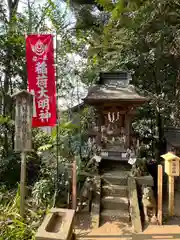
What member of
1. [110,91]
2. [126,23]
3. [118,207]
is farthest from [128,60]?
[118,207]

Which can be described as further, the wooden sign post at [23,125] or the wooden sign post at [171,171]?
the wooden sign post at [171,171]

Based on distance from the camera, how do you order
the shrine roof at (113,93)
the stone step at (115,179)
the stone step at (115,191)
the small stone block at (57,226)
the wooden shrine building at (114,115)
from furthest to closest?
the wooden shrine building at (114,115), the shrine roof at (113,93), the stone step at (115,179), the stone step at (115,191), the small stone block at (57,226)

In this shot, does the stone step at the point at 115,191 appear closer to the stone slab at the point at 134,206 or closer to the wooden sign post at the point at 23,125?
the stone slab at the point at 134,206

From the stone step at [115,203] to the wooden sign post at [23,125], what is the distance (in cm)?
205

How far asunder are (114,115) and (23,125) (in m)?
3.47

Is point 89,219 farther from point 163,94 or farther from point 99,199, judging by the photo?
point 163,94

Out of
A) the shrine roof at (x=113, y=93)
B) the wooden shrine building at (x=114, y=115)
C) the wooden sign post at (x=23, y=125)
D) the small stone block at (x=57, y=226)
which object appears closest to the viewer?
the small stone block at (x=57, y=226)

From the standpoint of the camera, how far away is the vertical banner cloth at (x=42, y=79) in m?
4.81

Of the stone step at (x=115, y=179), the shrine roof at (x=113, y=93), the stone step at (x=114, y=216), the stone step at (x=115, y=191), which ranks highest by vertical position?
the shrine roof at (x=113, y=93)

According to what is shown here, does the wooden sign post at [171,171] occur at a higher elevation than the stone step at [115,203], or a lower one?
higher

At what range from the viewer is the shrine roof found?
6340 mm

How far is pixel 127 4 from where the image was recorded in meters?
9.03

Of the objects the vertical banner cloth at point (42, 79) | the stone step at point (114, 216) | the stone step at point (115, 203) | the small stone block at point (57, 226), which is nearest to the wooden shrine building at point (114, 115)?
the stone step at point (115, 203)

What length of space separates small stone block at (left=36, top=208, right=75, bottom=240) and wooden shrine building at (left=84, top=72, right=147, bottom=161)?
10.8 feet
